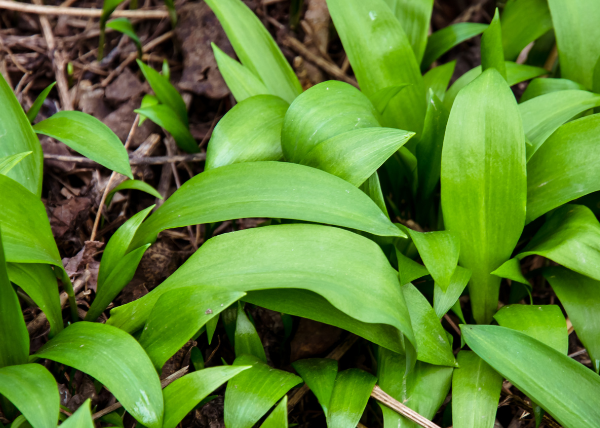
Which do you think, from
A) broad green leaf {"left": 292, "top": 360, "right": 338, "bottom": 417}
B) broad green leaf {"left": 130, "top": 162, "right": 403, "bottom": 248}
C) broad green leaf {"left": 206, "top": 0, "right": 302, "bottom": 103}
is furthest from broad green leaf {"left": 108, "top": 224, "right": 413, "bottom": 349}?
broad green leaf {"left": 206, "top": 0, "right": 302, "bottom": 103}

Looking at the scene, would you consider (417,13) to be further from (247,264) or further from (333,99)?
(247,264)

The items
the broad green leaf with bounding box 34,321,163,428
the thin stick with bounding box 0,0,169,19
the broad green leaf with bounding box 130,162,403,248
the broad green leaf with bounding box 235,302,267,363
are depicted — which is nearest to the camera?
the broad green leaf with bounding box 34,321,163,428

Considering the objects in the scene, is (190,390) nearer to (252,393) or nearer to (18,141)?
(252,393)

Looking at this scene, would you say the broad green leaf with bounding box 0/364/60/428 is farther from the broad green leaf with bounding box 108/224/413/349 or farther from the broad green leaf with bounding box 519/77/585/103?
the broad green leaf with bounding box 519/77/585/103

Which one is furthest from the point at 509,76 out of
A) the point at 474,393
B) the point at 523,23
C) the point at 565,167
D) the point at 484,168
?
the point at 474,393

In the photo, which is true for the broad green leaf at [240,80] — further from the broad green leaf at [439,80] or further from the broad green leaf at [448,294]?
the broad green leaf at [448,294]

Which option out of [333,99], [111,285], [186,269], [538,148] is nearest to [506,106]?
[538,148]

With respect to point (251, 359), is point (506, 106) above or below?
above
